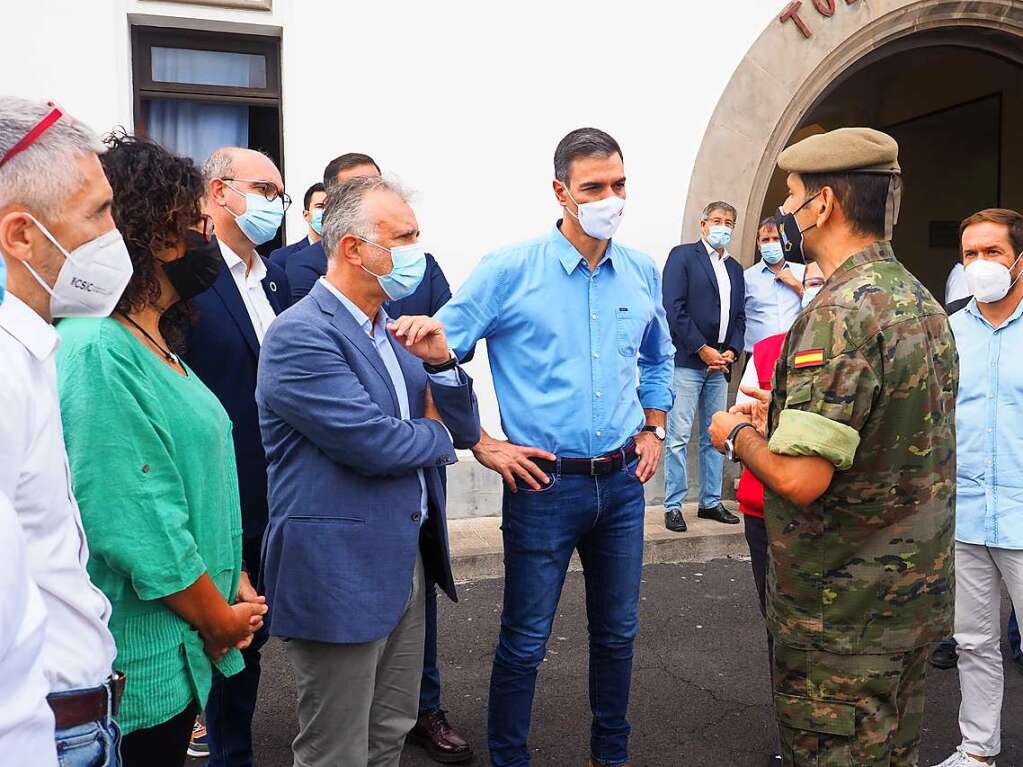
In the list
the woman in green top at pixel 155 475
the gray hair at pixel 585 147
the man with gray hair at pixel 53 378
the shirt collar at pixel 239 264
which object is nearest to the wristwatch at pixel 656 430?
the gray hair at pixel 585 147

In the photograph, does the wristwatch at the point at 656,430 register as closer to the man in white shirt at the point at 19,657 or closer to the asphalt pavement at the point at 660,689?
the asphalt pavement at the point at 660,689

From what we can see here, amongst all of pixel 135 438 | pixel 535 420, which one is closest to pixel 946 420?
pixel 535 420

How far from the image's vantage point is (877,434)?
2139mm

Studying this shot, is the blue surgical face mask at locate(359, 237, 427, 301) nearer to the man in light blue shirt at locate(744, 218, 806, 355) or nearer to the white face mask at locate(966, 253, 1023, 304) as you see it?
the white face mask at locate(966, 253, 1023, 304)

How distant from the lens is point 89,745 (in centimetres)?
144

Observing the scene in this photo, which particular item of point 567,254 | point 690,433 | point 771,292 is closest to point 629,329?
point 567,254

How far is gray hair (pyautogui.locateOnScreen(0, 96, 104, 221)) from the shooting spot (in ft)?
4.73

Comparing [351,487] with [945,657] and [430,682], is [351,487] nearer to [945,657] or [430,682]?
[430,682]

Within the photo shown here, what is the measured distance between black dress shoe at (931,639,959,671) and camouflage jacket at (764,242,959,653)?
2378 mm

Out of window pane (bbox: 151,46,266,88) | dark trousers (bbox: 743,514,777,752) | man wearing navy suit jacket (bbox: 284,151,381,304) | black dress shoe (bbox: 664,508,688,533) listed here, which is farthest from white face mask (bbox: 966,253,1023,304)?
window pane (bbox: 151,46,266,88)

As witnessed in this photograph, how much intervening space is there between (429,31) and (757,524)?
4179 mm

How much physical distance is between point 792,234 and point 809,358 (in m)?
0.45

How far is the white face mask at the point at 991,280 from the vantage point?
130 inches

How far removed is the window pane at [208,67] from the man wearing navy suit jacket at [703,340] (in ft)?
9.89
